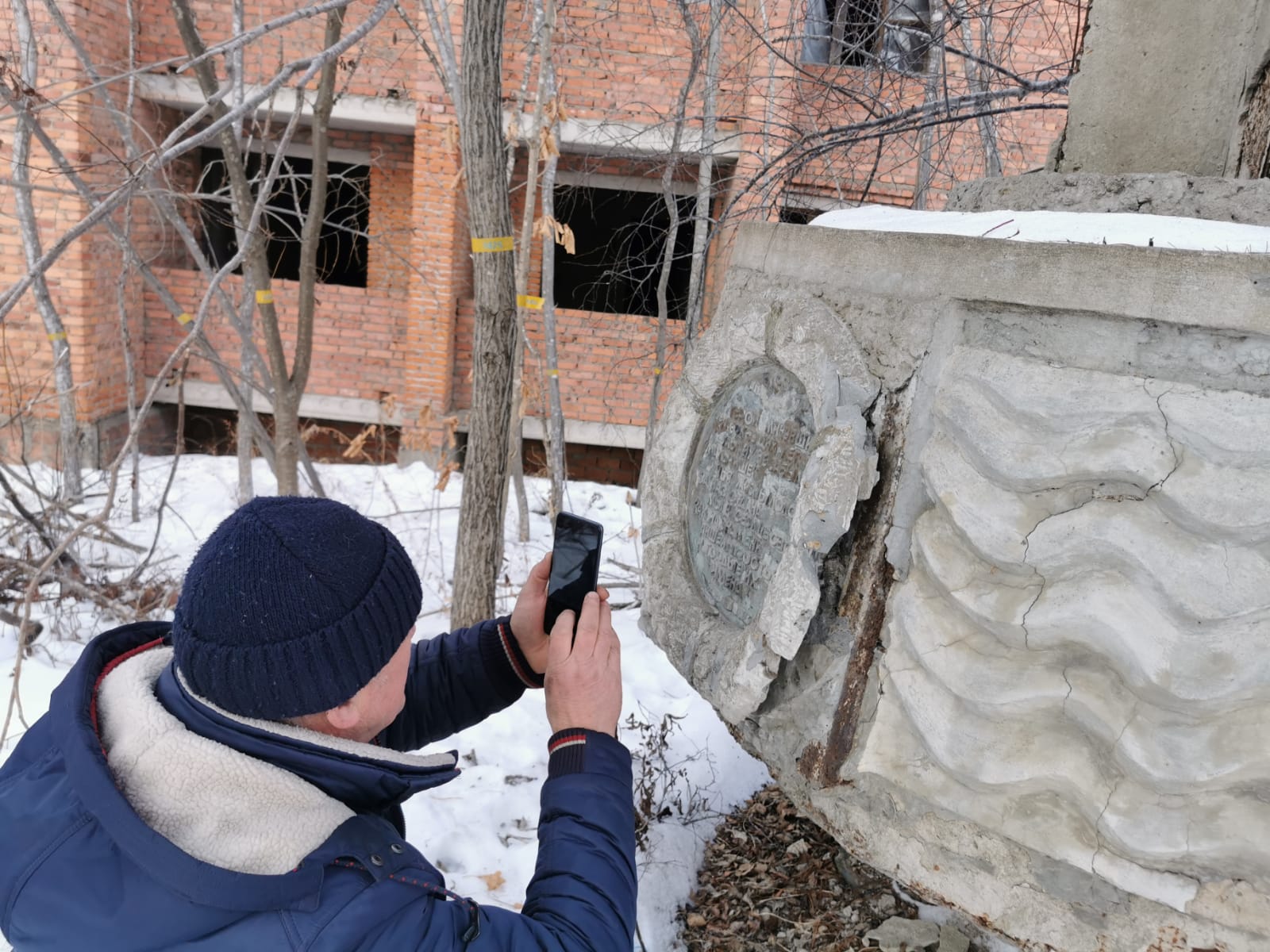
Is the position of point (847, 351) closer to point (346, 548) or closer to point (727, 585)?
point (727, 585)

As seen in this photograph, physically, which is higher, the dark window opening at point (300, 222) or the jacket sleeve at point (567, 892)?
the dark window opening at point (300, 222)

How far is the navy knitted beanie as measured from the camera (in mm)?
1107

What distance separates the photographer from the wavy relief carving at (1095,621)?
4.11ft

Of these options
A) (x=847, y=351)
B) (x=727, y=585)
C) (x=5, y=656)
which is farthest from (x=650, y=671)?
(x=5, y=656)

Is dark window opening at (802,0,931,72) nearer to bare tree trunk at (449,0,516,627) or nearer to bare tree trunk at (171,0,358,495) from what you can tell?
bare tree trunk at (449,0,516,627)

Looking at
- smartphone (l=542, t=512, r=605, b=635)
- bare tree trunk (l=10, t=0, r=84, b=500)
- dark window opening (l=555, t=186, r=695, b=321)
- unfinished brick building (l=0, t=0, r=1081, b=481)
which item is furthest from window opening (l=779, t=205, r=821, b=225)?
bare tree trunk (l=10, t=0, r=84, b=500)

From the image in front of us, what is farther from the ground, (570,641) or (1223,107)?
(1223,107)

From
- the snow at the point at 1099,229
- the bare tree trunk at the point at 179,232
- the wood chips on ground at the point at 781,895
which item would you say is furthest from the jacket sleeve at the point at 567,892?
the bare tree trunk at the point at 179,232

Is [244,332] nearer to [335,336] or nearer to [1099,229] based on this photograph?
[1099,229]

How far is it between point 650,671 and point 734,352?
2.24 metres

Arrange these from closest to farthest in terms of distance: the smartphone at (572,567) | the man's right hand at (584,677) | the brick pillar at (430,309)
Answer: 1. the man's right hand at (584,677)
2. the smartphone at (572,567)
3. the brick pillar at (430,309)

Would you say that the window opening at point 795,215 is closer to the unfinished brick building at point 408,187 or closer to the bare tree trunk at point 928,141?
the unfinished brick building at point 408,187

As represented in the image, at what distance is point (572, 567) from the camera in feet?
5.44

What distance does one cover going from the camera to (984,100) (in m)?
3.51
